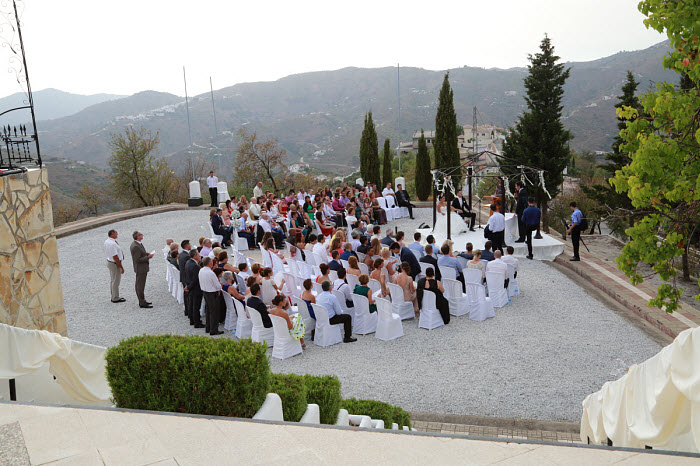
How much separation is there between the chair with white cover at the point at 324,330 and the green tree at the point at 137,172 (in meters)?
25.6

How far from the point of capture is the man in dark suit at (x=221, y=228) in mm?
16406

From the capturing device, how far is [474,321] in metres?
10.5

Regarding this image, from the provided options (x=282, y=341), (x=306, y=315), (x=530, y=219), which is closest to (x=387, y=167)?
(x=530, y=219)

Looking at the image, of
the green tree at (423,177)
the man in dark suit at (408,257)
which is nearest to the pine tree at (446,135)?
the green tree at (423,177)

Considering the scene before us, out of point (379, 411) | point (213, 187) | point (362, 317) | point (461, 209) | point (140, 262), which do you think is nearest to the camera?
point (379, 411)

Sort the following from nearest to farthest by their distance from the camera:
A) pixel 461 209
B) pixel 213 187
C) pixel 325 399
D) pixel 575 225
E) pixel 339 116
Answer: pixel 325 399 < pixel 575 225 < pixel 461 209 < pixel 213 187 < pixel 339 116

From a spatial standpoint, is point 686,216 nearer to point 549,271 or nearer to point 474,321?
point 474,321

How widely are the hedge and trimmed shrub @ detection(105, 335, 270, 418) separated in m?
2.17

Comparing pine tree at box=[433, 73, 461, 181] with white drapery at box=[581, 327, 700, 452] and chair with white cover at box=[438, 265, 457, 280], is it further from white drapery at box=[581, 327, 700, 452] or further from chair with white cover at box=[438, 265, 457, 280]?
white drapery at box=[581, 327, 700, 452]

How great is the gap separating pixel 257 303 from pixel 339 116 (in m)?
166

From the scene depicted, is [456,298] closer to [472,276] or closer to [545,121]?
[472,276]

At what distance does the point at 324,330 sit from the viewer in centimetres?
955

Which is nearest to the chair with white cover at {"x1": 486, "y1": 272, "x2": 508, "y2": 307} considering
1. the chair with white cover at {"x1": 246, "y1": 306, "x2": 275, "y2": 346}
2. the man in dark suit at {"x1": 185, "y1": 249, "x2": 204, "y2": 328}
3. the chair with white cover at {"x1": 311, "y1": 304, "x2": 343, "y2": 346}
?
the chair with white cover at {"x1": 311, "y1": 304, "x2": 343, "y2": 346}

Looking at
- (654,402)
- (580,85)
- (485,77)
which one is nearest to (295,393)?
(654,402)
